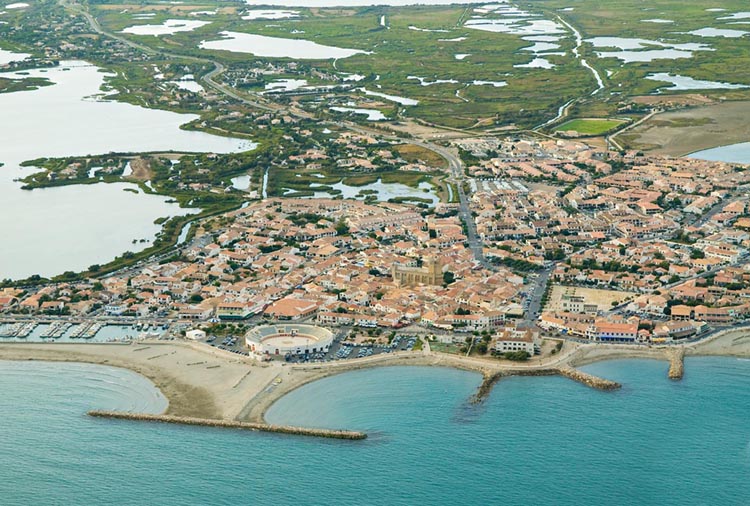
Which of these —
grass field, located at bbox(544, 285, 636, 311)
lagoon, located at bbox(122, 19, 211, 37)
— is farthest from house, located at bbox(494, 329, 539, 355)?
lagoon, located at bbox(122, 19, 211, 37)

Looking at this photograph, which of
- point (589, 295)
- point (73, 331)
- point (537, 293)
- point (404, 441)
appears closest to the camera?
point (404, 441)

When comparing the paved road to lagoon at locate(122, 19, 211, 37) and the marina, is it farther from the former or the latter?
lagoon at locate(122, 19, 211, 37)

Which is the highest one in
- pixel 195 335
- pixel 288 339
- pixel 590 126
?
pixel 288 339

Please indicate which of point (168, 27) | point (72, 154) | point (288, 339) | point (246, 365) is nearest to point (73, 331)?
point (246, 365)

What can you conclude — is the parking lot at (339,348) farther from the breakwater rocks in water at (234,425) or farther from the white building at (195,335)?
the breakwater rocks in water at (234,425)

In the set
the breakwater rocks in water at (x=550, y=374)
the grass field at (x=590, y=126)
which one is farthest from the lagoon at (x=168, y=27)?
the breakwater rocks in water at (x=550, y=374)

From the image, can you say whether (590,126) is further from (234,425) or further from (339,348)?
(234,425)
